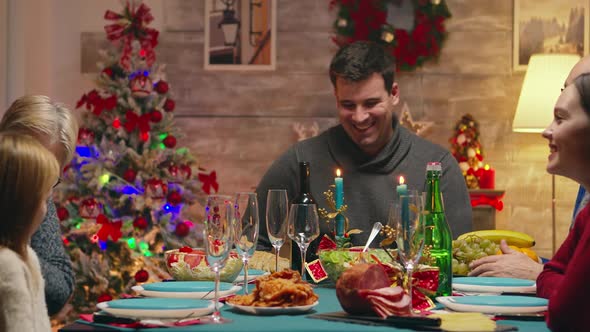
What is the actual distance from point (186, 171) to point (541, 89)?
211 centimetres

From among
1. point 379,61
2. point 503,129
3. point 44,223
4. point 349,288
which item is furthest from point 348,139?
point 503,129

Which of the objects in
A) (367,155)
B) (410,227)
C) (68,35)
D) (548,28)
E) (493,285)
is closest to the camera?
(410,227)

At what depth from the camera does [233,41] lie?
18.9ft

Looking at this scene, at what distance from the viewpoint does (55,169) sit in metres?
1.84

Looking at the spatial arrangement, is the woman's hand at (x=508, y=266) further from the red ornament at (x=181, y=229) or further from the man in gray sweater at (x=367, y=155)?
the red ornament at (x=181, y=229)

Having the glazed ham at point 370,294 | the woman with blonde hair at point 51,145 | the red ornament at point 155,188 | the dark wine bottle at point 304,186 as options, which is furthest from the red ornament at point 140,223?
the glazed ham at point 370,294

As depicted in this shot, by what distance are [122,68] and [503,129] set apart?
95.8 inches

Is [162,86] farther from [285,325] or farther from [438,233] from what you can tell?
[285,325]

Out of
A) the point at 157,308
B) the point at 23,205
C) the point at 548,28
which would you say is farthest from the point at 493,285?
the point at 548,28

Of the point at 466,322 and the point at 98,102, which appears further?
the point at 98,102

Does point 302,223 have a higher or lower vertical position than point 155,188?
higher

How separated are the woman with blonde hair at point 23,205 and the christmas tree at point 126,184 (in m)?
3.19

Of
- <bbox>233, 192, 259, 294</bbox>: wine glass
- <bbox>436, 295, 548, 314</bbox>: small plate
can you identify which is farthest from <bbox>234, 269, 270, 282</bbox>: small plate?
<bbox>436, 295, 548, 314</bbox>: small plate

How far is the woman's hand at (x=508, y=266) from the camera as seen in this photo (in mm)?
2484
